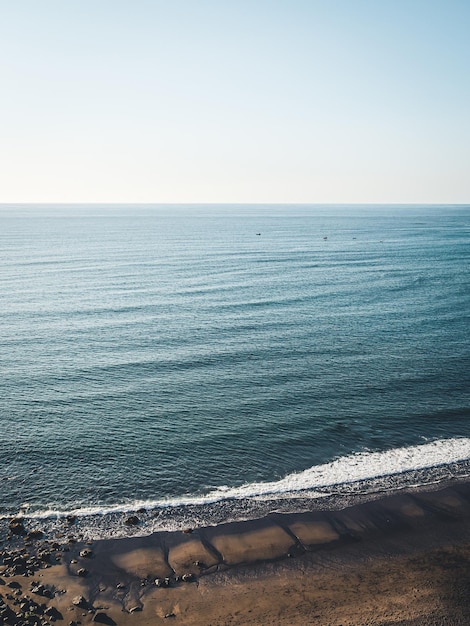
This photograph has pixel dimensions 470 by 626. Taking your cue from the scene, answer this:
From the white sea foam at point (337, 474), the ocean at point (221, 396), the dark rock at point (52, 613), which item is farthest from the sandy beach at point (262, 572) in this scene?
the white sea foam at point (337, 474)

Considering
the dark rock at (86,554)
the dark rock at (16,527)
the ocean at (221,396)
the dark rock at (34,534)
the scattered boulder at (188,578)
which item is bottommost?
the scattered boulder at (188,578)

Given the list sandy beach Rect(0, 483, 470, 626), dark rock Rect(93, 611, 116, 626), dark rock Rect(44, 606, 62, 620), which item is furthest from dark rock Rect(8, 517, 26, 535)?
dark rock Rect(93, 611, 116, 626)

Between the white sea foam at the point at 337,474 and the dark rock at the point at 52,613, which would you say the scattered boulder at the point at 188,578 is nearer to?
the dark rock at the point at 52,613

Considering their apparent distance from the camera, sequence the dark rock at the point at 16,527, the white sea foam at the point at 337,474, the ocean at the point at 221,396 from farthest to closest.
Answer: the ocean at the point at 221,396 → the white sea foam at the point at 337,474 → the dark rock at the point at 16,527

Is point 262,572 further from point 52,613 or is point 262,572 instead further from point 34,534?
point 34,534

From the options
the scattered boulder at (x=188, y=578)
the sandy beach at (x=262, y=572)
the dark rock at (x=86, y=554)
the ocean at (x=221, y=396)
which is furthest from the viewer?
the ocean at (x=221, y=396)

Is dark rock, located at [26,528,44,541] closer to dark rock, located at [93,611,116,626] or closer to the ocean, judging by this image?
the ocean

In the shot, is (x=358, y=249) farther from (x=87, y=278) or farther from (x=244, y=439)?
(x=244, y=439)
